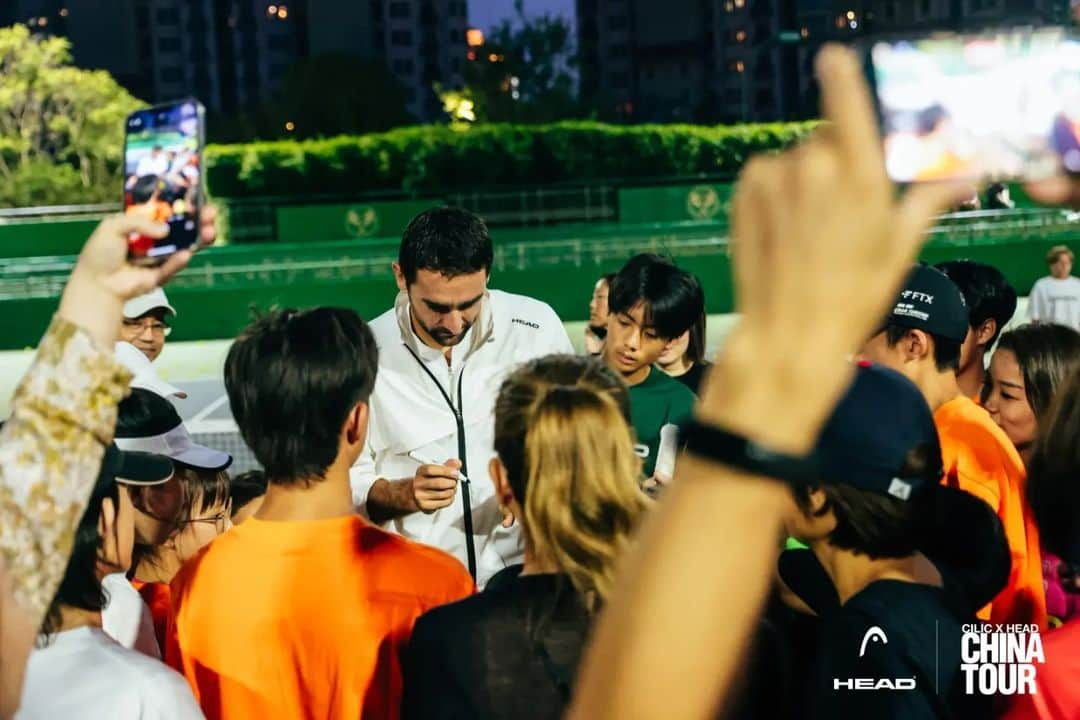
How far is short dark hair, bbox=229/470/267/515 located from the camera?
4199mm

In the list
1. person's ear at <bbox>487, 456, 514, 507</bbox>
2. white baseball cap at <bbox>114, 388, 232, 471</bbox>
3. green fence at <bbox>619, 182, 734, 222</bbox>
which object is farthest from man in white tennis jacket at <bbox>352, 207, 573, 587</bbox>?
green fence at <bbox>619, 182, 734, 222</bbox>

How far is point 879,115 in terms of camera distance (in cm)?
154

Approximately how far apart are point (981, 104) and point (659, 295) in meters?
3.31

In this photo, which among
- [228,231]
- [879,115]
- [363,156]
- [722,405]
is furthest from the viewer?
[363,156]

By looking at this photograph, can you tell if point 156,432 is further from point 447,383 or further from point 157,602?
point 447,383

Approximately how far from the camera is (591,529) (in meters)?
2.31

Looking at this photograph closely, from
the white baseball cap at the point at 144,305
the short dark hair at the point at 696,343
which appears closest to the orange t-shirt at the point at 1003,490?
the short dark hair at the point at 696,343

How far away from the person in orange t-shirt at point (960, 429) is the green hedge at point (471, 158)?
34.5 m

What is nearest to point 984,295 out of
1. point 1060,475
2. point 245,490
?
point 1060,475

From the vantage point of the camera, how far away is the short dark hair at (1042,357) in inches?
162

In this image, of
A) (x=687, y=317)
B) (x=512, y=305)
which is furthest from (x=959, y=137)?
(x=687, y=317)

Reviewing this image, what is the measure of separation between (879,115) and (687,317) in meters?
3.51

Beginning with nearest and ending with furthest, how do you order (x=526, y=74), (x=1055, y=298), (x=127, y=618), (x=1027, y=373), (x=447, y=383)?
(x=127, y=618)
(x=1027, y=373)
(x=447, y=383)
(x=1055, y=298)
(x=526, y=74)

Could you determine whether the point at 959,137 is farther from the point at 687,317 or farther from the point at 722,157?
the point at 722,157
